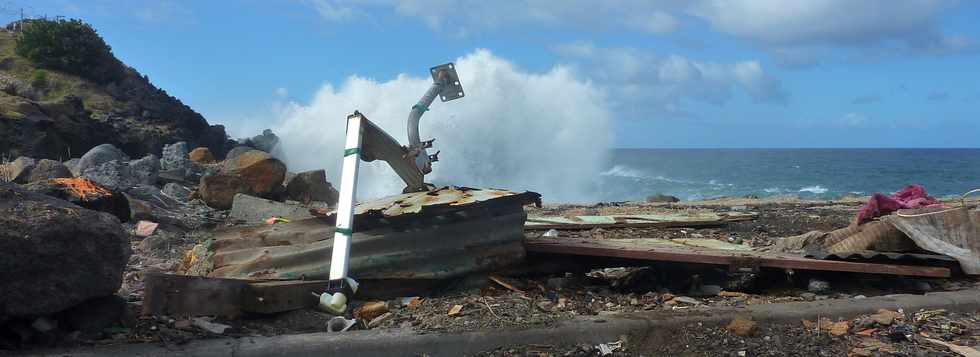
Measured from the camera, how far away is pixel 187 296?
4.07 meters

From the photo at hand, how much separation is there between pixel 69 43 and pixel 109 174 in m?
30.5

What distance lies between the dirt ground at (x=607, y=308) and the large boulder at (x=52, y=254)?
1.02ft

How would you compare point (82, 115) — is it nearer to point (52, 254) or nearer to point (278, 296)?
point (278, 296)

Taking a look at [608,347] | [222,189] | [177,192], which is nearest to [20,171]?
[177,192]

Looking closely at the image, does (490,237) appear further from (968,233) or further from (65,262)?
(968,233)

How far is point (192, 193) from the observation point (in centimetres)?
1253

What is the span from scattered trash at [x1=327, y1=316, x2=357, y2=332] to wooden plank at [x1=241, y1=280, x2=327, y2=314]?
14.2 inches

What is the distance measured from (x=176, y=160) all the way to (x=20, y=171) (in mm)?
6898

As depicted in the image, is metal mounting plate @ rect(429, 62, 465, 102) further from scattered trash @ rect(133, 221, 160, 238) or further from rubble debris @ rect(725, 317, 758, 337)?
scattered trash @ rect(133, 221, 160, 238)

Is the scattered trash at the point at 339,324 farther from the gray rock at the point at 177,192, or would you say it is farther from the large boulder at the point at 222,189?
the gray rock at the point at 177,192

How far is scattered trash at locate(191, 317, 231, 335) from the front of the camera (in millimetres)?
3859

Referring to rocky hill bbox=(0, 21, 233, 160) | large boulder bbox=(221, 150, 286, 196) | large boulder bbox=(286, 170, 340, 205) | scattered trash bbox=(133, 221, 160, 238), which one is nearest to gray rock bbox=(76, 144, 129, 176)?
large boulder bbox=(221, 150, 286, 196)

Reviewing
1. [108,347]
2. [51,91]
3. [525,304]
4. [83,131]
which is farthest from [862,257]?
[51,91]

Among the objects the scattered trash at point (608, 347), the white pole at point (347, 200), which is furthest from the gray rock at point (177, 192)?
the scattered trash at point (608, 347)
